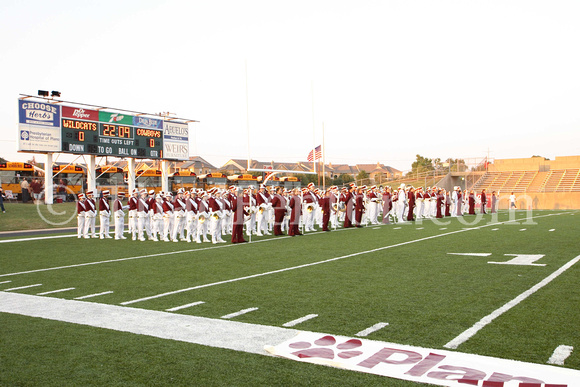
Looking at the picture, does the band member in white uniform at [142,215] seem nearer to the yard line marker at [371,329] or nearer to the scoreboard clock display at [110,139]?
the scoreboard clock display at [110,139]

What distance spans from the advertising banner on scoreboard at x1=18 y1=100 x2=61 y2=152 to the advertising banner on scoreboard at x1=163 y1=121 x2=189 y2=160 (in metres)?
6.90

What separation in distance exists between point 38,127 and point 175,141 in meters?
8.62

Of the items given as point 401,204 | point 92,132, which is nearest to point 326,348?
point 401,204

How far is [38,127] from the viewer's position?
83.4 ft

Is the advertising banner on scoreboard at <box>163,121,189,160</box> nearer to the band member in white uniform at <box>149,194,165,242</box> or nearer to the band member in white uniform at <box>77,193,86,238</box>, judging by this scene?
the band member in white uniform at <box>77,193,86,238</box>

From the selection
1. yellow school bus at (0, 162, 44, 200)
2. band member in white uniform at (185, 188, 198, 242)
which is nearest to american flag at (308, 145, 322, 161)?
band member in white uniform at (185, 188, 198, 242)

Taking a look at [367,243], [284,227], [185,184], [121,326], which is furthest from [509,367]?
[185,184]

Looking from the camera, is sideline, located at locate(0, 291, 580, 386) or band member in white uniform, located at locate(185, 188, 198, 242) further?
band member in white uniform, located at locate(185, 188, 198, 242)

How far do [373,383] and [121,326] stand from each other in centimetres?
294

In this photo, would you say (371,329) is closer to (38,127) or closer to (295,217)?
(295,217)

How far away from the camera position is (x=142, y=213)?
55.1ft

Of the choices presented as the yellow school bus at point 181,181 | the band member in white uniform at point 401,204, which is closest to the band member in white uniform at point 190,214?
the band member in white uniform at point 401,204

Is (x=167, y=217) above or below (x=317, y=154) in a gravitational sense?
below

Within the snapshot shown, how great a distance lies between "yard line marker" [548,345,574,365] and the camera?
3.98 metres
